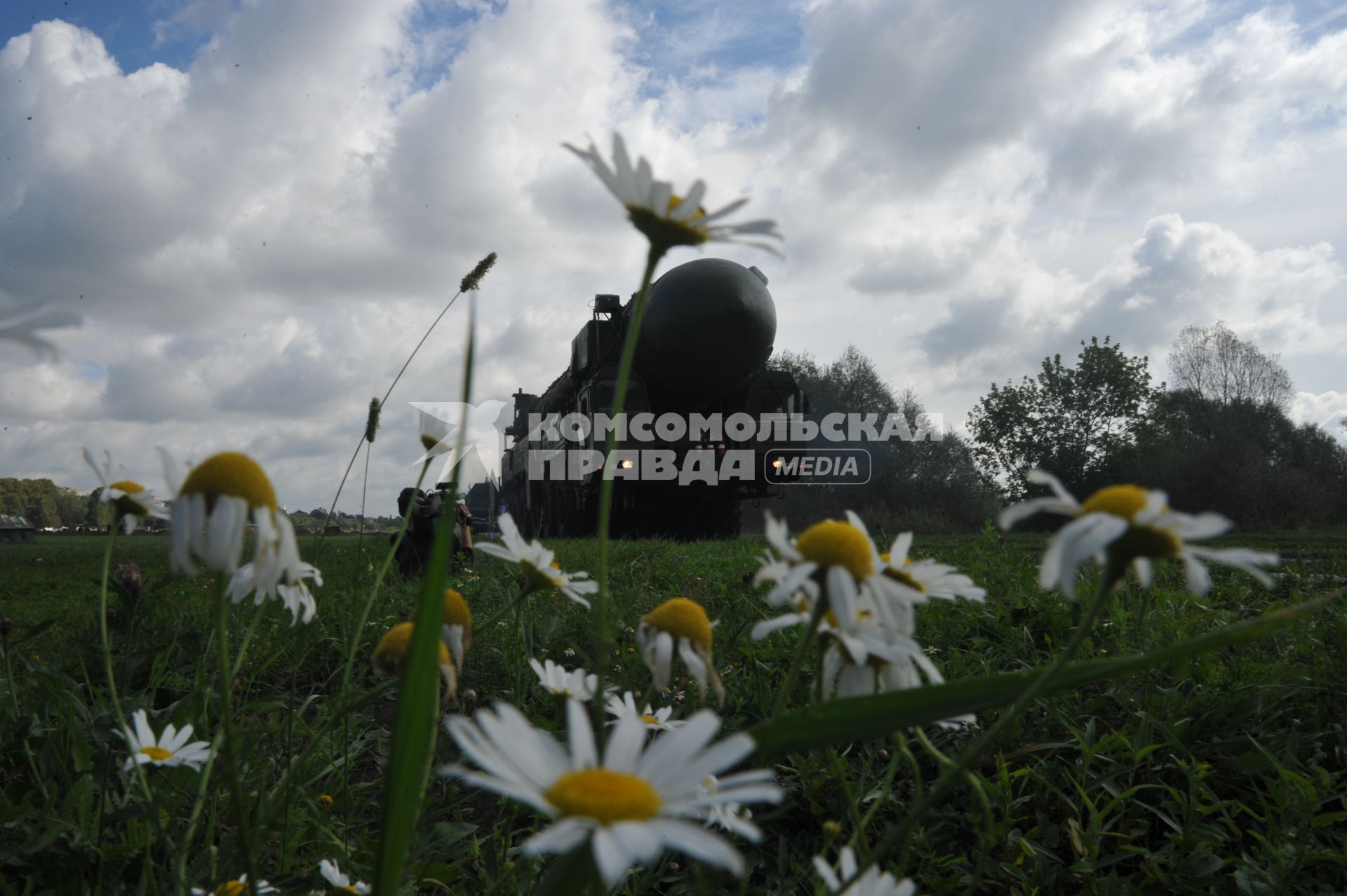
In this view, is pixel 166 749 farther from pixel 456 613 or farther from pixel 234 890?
pixel 456 613

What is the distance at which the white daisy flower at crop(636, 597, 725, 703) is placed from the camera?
0.74 m

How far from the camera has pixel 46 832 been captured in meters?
1.10

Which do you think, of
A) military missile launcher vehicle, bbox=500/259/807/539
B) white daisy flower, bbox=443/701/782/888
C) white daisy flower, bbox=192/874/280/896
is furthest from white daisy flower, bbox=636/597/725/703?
military missile launcher vehicle, bbox=500/259/807/539

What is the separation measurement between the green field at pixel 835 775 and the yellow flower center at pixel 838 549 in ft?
0.55

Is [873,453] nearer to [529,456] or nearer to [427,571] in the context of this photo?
[529,456]

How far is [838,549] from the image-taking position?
659mm

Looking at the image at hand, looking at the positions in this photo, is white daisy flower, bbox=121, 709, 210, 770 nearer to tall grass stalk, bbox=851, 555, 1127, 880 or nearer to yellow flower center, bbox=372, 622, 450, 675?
yellow flower center, bbox=372, 622, 450, 675

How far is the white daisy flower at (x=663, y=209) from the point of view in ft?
2.11

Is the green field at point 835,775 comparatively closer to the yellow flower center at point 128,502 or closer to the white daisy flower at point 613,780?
the yellow flower center at point 128,502

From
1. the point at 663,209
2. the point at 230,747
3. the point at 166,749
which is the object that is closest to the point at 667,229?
the point at 663,209

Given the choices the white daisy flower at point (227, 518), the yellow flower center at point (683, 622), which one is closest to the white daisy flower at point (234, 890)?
the white daisy flower at point (227, 518)

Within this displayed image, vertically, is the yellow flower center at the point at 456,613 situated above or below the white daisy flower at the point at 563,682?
above

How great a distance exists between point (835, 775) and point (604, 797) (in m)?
1.31

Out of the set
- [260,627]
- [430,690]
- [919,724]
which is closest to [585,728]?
[430,690]
